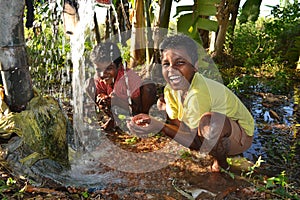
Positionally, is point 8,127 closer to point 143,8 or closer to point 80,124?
point 80,124

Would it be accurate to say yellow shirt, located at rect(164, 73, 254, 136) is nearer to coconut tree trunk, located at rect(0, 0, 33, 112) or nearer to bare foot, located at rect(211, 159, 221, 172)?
bare foot, located at rect(211, 159, 221, 172)

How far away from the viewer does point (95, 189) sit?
7.05 feet

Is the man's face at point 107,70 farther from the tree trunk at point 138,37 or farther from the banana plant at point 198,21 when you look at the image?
the tree trunk at point 138,37

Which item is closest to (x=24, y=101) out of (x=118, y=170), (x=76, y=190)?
(x=76, y=190)

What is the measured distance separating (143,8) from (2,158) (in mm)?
2735

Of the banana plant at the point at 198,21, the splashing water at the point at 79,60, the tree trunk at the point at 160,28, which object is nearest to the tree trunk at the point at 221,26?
the tree trunk at the point at 160,28

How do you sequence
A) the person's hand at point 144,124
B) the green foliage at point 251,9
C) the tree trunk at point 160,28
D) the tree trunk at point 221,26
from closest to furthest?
the person's hand at point 144,124 → the tree trunk at point 160,28 → the green foliage at point 251,9 → the tree trunk at point 221,26

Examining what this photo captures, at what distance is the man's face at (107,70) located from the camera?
2.77m

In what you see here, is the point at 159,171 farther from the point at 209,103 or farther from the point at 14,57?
the point at 14,57

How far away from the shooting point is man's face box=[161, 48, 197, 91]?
2.14 metres

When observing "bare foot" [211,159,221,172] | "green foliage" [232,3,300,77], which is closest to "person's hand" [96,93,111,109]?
"bare foot" [211,159,221,172]

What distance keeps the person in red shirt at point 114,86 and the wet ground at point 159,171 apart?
29 cm

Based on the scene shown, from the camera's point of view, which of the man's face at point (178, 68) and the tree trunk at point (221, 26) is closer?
the man's face at point (178, 68)

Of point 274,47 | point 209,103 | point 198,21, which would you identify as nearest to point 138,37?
point 198,21
